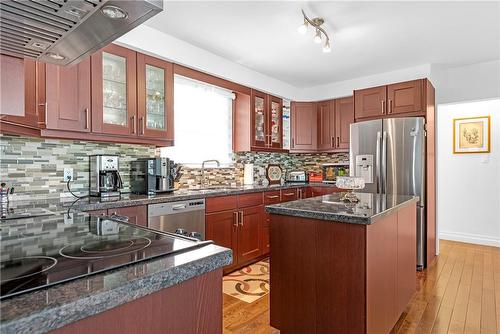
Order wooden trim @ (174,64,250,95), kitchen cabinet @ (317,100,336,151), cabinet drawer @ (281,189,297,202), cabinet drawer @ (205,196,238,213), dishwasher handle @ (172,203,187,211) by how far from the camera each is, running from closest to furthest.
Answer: dishwasher handle @ (172,203,187,211) → cabinet drawer @ (205,196,238,213) → wooden trim @ (174,64,250,95) → cabinet drawer @ (281,189,297,202) → kitchen cabinet @ (317,100,336,151)

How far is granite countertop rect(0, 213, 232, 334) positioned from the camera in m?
0.48

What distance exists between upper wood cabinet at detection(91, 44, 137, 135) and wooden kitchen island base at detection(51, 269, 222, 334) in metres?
2.07

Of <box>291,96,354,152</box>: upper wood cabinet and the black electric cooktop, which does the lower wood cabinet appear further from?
<box>291,96,354,152</box>: upper wood cabinet

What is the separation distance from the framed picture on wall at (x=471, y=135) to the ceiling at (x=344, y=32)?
108 cm

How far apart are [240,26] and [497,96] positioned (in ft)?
11.0

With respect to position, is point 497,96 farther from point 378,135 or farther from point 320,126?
point 320,126

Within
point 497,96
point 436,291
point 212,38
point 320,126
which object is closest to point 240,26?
point 212,38

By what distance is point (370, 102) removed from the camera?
393cm

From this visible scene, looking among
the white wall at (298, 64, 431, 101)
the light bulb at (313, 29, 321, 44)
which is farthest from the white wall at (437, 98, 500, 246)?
the light bulb at (313, 29, 321, 44)

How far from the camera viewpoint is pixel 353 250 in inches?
64.9

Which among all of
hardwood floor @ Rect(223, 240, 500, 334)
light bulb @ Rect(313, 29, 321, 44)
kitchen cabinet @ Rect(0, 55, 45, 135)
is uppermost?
light bulb @ Rect(313, 29, 321, 44)

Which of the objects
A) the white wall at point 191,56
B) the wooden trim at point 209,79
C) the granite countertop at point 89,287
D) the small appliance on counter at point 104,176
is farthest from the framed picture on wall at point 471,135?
the granite countertop at point 89,287

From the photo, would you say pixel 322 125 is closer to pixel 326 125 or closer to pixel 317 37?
pixel 326 125

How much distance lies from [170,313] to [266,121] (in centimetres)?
368
